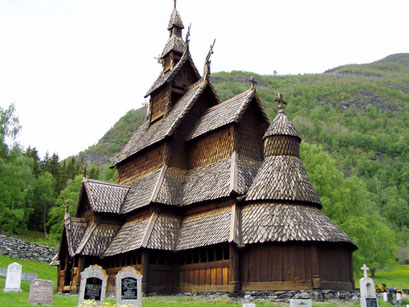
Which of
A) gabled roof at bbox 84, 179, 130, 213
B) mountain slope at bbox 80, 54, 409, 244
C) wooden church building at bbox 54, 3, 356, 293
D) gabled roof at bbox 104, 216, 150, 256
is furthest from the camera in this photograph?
mountain slope at bbox 80, 54, 409, 244

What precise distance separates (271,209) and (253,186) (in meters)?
1.74

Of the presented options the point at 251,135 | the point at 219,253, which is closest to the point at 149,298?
the point at 219,253

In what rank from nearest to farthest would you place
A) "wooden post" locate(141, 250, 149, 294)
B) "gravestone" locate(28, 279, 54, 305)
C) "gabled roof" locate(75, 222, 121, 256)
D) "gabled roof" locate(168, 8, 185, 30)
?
1. "gravestone" locate(28, 279, 54, 305)
2. "wooden post" locate(141, 250, 149, 294)
3. "gabled roof" locate(75, 222, 121, 256)
4. "gabled roof" locate(168, 8, 185, 30)

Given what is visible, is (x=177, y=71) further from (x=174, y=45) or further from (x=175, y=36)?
(x=175, y=36)

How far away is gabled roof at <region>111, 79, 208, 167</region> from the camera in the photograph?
26.7 meters

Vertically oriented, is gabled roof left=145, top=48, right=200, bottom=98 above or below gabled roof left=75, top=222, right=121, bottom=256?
above

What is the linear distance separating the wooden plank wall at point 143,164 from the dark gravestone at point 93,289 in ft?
36.8

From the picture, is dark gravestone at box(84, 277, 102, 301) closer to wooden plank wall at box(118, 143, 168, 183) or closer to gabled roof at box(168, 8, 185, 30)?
wooden plank wall at box(118, 143, 168, 183)

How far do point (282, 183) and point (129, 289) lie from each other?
925cm

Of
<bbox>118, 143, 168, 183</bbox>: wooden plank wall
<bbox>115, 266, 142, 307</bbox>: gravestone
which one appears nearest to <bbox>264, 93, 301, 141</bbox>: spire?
<bbox>118, 143, 168, 183</bbox>: wooden plank wall

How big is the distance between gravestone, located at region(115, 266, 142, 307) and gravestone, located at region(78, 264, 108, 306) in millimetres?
575

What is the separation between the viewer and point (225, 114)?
1000 inches

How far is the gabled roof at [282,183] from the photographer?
2119 centimetres

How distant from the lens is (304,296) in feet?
61.4
